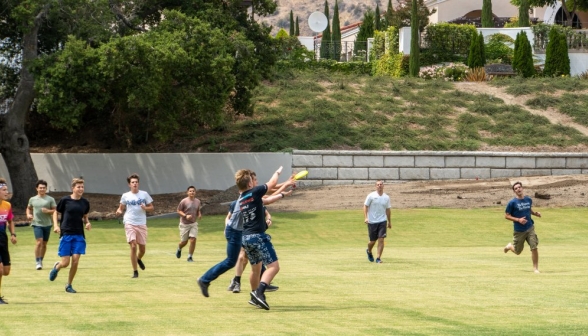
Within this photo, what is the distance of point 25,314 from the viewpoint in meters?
13.3

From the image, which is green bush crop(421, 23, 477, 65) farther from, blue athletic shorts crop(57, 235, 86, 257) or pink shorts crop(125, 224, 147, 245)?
blue athletic shorts crop(57, 235, 86, 257)

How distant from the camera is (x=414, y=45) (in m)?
52.6

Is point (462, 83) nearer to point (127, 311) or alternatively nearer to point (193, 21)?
point (193, 21)

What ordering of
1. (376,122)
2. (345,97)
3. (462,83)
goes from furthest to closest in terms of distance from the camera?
(462,83) → (345,97) → (376,122)

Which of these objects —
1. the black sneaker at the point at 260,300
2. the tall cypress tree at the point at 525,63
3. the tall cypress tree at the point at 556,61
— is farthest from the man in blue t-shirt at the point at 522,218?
the tall cypress tree at the point at 556,61

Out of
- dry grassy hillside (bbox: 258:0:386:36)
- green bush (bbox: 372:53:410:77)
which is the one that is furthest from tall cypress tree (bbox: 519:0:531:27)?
dry grassy hillside (bbox: 258:0:386:36)

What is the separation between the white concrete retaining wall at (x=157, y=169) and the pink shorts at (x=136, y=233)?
65.3ft

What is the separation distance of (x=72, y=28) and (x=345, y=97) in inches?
633

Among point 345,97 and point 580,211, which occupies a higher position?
point 345,97

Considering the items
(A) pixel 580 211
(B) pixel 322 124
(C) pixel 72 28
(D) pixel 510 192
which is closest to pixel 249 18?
(B) pixel 322 124

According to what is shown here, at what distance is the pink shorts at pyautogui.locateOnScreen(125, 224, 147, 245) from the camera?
723 inches

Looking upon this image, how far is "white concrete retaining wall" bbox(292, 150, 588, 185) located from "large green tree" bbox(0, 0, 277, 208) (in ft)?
13.8

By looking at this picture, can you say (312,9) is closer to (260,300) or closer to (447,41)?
(447,41)

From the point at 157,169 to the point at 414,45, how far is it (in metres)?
19.1
